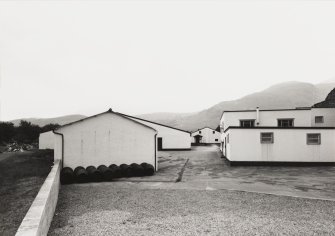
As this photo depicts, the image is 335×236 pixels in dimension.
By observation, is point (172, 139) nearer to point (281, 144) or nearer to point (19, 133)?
point (281, 144)

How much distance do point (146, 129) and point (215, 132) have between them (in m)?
46.5

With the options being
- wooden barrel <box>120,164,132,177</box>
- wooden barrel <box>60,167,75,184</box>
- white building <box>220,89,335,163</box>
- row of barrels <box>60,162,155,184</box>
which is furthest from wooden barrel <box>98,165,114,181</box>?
white building <box>220,89,335,163</box>

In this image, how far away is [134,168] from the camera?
15.9 m

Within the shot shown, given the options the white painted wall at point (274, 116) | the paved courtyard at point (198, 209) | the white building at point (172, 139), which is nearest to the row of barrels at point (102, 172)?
the paved courtyard at point (198, 209)

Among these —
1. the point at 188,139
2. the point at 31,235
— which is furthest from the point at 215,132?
the point at 31,235

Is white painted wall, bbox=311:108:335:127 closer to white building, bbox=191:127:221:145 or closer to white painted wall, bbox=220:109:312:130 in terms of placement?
white painted wall, bbox=220:109:312:130

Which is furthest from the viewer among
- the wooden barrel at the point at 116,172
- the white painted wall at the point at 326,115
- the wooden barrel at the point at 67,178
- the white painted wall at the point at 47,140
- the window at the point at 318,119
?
the white painted wall at the point at 47,140

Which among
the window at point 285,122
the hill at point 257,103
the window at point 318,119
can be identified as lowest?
the window at point 285,122

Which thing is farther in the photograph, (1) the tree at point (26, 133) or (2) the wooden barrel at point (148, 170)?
(1) the tree at point (26, 133)

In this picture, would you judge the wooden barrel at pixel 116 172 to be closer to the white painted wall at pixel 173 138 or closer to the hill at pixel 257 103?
the white painted wall at pixel 173 138

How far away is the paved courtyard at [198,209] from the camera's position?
6543 mm

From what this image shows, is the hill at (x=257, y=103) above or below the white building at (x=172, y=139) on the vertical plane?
above

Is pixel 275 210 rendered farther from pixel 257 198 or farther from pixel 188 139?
pixel 188 139

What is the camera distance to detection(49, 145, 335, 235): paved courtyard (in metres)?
6.54
